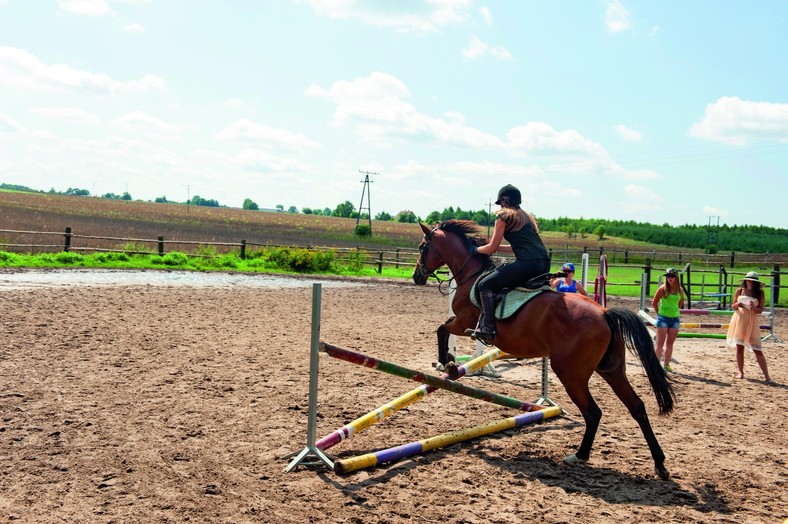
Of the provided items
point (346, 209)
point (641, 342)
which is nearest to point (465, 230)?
point (641, 342)

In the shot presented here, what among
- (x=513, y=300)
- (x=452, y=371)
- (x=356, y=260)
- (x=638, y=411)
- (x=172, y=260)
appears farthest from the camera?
(x=356, y=260)

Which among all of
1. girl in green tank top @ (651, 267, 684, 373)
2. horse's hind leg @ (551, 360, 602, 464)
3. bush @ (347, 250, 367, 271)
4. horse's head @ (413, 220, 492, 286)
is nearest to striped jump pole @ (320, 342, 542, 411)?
horse's hind leg @ (551, 360, 602, 464)

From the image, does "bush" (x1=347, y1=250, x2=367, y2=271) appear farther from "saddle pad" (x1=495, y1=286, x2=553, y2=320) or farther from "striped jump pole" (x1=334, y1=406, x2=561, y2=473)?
"saddle pad" (x1=495, y1=286, x2=553, y2=320)

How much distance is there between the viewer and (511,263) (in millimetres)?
6156

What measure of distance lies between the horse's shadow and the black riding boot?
1110 mm

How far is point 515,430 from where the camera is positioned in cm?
668

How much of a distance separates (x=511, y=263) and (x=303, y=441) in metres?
2.62

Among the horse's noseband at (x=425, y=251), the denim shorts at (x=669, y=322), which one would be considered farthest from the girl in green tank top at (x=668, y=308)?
the horse's noseband at (x=425, y=251)

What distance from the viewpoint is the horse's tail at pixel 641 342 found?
18.2 ft

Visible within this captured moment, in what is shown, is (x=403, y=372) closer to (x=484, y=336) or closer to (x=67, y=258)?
(x=484, y=336)

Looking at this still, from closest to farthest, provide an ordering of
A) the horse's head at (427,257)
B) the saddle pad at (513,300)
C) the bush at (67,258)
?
the saddle pad at (513,300) → the horse's head at (427,257) → the bush at (67,258)

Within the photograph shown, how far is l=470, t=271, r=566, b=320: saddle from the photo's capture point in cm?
604

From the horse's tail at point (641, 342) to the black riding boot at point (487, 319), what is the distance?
1.08 meters

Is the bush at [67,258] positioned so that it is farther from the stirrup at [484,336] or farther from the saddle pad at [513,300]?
the saddle pad at [513,300]
